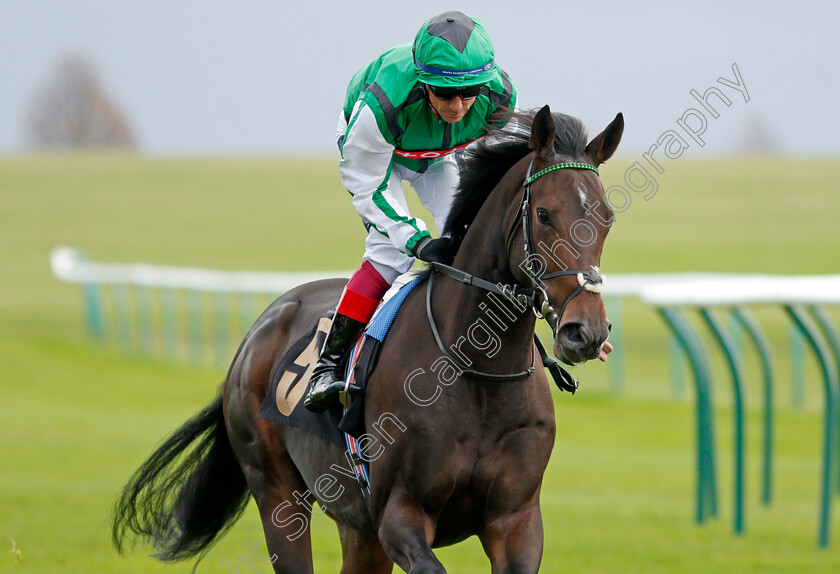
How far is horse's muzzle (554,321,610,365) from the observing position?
329 centimetres

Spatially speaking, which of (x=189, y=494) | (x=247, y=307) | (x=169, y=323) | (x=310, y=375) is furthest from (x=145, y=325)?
(x=310, y=375)

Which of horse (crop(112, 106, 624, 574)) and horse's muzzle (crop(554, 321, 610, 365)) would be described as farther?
horse (crop(112, 106, 624, 574))

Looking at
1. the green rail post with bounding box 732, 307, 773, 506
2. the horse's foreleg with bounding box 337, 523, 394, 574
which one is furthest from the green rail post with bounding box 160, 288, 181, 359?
the horse's foreleg with bounding box 337, 523, 394, 574

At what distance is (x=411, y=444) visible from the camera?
385 centimetres

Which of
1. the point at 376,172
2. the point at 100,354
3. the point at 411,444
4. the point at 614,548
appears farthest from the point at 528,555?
the point at 100,354

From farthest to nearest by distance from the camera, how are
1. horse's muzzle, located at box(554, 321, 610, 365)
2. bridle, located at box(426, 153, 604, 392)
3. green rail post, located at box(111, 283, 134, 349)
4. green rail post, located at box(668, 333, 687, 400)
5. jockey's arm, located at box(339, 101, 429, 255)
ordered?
green rail post, located at box(111, 283, 134, 349)
green rail post, located at box(668, 333, 687, 400)
jockey's arm, located at box(339, 101, 429, 255)
bridle, located at box(426, 153, 604, 392)
horse's muzzle, located at box(554, 321, 610, 365)

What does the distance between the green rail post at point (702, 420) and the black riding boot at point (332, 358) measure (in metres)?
3.88

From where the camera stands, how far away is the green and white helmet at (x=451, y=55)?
388 cm

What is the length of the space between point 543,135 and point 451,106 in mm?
448

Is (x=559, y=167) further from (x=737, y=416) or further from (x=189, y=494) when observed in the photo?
(x=737, y=416)

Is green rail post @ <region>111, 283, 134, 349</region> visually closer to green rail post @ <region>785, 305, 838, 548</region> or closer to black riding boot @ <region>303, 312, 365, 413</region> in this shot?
green rail post @ <region>785, 305, 838, 548</region>

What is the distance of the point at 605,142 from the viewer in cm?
373

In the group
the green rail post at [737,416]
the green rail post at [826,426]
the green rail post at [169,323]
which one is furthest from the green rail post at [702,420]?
the green rail post at [169,323]

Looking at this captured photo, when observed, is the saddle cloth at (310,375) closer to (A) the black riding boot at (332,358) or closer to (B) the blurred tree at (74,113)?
(A) the black riding boot at (332,358)
